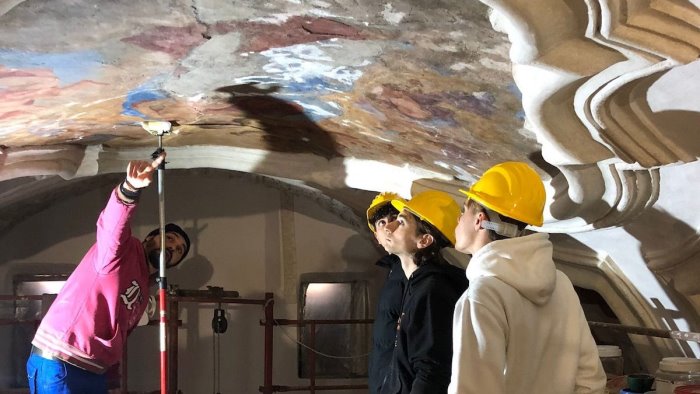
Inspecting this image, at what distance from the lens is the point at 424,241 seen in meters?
2.80

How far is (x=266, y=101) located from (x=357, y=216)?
2585mm

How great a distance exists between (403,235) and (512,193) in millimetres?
835

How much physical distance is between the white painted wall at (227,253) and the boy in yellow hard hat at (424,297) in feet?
10.6

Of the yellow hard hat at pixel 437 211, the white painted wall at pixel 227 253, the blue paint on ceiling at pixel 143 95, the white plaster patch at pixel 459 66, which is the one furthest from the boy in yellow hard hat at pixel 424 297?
Answer: the white painted wall at pixel 227 253

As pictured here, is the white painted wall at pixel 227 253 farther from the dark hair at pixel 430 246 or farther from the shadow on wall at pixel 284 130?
the dark hair at pixel 430 246

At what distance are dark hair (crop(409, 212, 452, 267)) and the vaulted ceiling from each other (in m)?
0.44

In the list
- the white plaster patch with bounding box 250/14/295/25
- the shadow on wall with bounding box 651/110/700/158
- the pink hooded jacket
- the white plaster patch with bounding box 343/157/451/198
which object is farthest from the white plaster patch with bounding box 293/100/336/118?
the shadow on wall with bounding box 651/110/700/158

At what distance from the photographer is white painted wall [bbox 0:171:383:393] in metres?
6.02

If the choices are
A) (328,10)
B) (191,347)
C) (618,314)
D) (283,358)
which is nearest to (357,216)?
(283,358)

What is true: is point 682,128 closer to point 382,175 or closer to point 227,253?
point 382,175

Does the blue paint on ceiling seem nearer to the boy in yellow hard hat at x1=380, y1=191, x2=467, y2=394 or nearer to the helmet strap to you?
the boy in yellow hard hat at x1=380, y1=191, x2=467, y2=394

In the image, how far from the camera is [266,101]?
3.44 metres

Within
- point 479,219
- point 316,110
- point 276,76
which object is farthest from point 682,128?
point 316,110

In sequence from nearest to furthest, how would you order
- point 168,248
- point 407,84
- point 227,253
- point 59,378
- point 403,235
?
point 407,84
point 403,235
point 59,378
point 168,248
point 227,253
